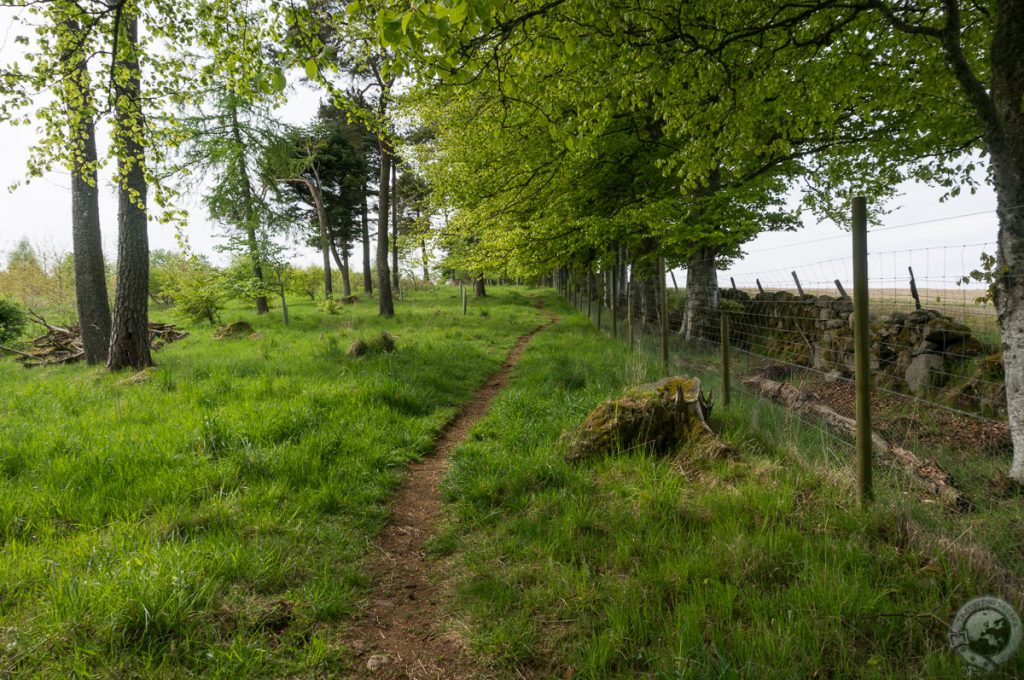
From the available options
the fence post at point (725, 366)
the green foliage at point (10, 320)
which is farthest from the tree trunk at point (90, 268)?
the fence post at point (725, 366)

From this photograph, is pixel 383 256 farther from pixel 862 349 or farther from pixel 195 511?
pixel 862 349

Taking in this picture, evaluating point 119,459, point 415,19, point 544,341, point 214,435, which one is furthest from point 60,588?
point 544,341

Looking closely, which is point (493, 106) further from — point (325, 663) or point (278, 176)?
point (278, 176)

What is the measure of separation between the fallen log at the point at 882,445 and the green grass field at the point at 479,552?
0.57 metres

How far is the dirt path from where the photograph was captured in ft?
8.02

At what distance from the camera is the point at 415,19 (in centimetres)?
241

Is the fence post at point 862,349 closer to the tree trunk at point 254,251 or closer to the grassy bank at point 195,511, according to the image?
the grassy bank at point 195,511

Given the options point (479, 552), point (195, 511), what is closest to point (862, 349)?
point (479, 552)

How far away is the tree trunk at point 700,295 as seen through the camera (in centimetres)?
1288

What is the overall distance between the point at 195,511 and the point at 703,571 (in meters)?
3.68

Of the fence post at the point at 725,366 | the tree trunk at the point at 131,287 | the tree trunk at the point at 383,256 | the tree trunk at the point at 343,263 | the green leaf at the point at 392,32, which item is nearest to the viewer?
the green leaf at the point at 392,32

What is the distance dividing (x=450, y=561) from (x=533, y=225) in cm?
970

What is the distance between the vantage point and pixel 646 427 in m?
4.67

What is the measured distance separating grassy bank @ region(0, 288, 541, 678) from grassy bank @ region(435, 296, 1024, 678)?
0.98 metres
